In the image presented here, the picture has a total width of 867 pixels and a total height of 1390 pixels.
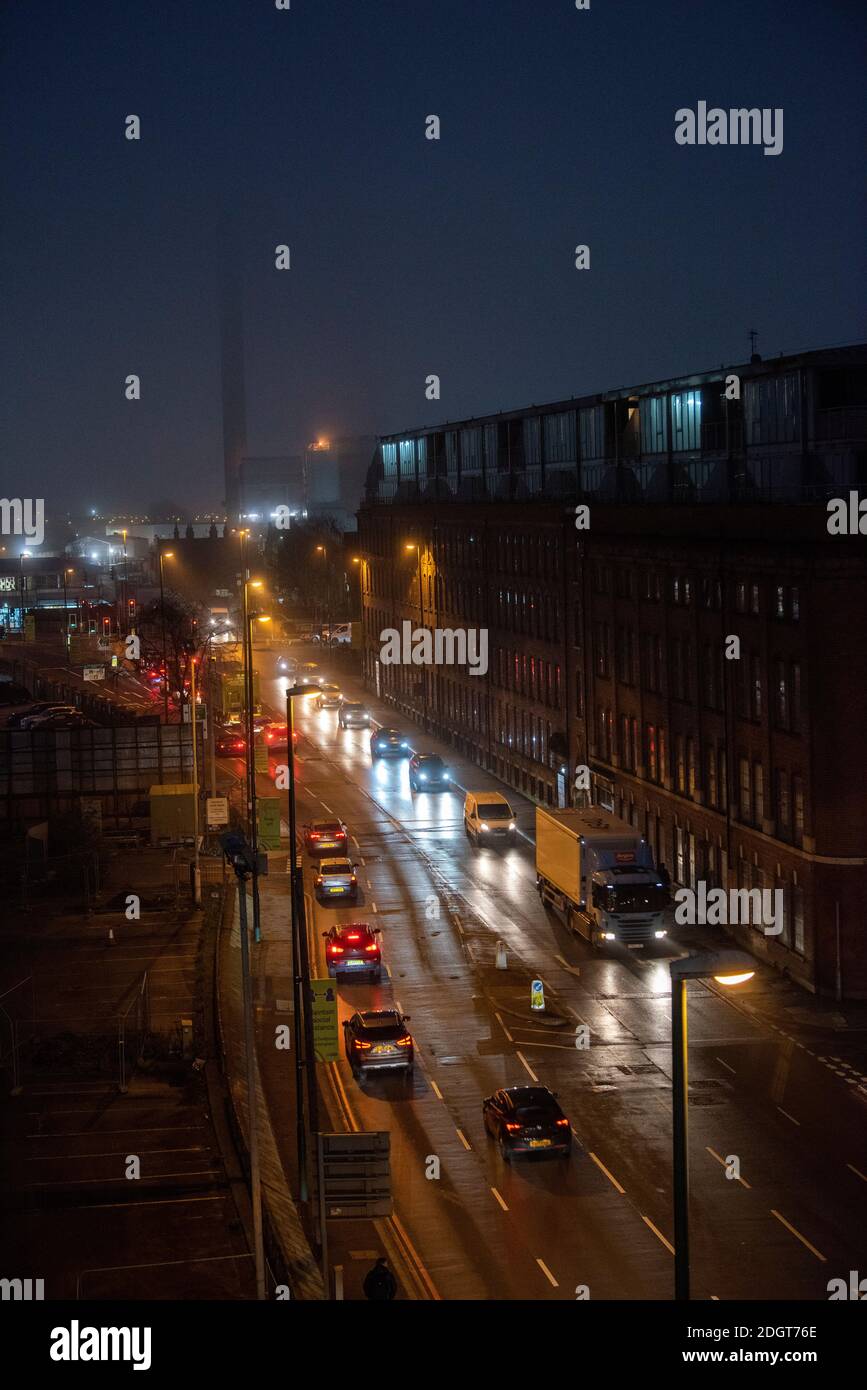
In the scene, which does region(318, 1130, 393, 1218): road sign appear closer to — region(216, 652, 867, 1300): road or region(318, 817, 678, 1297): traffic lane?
region(216, 652, 867, 1300): road

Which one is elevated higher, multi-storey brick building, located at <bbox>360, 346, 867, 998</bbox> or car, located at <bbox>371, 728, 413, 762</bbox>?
multi-storey brick building, located at <bbox>360, 346, 867, 998</bbox>

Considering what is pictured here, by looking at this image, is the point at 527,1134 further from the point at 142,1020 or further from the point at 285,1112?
the point at 142,1020

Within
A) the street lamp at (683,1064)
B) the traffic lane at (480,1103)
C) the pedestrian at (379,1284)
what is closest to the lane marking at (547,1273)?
the traffic lane at (480,1103)

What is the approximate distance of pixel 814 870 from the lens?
30.0 metres

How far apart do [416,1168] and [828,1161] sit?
17.8 ft

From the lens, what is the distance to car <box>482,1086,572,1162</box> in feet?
70.9

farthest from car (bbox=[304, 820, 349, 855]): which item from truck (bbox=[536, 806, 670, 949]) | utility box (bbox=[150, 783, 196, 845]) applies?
truck (bbox=[536, 806, 670, 949])

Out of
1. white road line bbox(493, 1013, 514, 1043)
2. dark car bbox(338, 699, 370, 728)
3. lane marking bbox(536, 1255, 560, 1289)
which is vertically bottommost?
lane marking bbox(536, 1255, 560, 1289)

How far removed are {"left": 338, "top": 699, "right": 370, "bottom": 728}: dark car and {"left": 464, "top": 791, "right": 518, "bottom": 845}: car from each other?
23035 mm

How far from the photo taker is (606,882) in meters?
32.7

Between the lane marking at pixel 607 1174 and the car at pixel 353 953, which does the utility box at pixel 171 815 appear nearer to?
the car at pixel 353 953

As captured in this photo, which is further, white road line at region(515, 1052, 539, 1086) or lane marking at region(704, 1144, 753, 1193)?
white road line at region(515, 1052, 539, 1086)

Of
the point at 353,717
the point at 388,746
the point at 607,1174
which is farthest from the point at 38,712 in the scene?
the point at 607,1174
